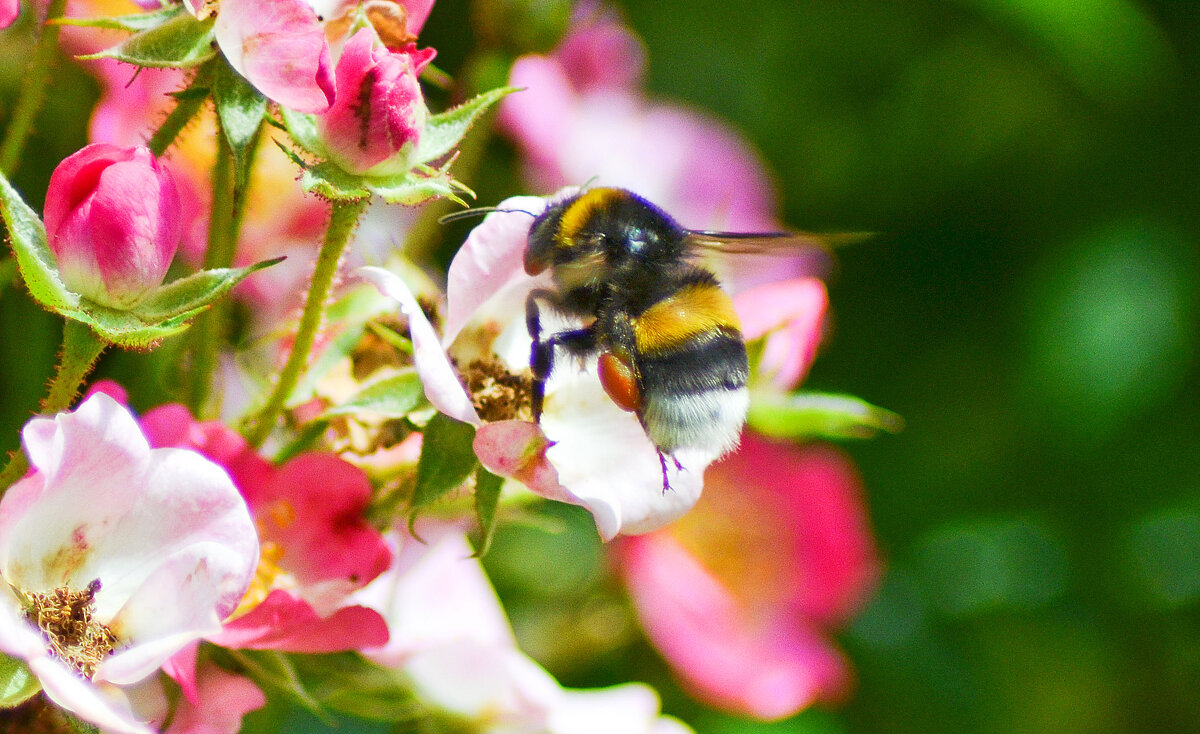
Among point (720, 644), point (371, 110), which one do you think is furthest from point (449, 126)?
point (720, 644)

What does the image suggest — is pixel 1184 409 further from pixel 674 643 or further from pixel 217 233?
pixel 217 233

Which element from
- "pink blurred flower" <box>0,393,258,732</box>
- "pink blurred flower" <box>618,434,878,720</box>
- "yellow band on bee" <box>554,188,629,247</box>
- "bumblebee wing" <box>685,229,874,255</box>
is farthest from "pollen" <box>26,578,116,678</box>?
"pink blurred flower" <box>618,434,878,720</box>

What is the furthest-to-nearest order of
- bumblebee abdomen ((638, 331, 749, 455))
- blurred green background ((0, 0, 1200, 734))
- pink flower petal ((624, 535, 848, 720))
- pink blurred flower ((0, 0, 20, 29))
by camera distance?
blurred green background ((0, 0, 1200, 734)) → pink flower petal ((624, 535, 848, 720)) → bumblebee abdomen ((638, 331, 749, 455)) → pink blurred flower ((0, 0, 20, 29))

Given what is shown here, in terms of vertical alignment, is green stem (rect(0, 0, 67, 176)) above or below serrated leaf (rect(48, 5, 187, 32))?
below

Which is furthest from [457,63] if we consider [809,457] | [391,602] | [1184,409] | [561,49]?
[1184,409]

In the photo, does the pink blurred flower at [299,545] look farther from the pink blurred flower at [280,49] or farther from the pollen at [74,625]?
the pink blurred flower at [280,49]

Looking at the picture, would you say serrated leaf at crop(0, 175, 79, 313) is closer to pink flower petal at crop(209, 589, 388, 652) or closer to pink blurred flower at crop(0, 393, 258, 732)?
→ pink blurred flower at crop(0, 393, 258, 732)

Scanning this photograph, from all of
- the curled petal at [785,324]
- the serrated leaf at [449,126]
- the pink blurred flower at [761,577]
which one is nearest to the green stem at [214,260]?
the serrated leaf at [449,126]
